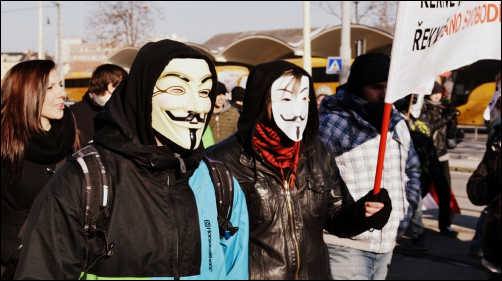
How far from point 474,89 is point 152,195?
25832 millimetres

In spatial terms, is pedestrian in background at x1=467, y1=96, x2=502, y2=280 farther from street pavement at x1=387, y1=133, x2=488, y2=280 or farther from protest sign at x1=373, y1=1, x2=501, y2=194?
street pavement at x1=387, y1=133, x2=488, y2=280

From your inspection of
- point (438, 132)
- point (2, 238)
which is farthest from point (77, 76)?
point (2, 238)

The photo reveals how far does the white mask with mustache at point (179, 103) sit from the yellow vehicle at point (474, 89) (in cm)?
2442

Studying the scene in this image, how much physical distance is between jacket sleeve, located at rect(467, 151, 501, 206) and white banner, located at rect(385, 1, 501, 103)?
0.71m

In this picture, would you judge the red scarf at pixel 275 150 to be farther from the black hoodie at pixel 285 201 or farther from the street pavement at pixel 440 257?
the street pavement at pixel 440 257

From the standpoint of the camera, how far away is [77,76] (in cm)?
3712

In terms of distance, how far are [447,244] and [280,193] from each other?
497 centimetres

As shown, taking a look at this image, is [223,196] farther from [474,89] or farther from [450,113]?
[474,89]

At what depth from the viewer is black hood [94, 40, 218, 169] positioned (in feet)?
6.95

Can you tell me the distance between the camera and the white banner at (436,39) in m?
2.83

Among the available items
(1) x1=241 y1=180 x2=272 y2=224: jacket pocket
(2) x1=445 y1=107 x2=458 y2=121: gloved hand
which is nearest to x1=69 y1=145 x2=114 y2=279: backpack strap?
(1) x1=241 y1=180 x2=272 y2=224: jacket pocket

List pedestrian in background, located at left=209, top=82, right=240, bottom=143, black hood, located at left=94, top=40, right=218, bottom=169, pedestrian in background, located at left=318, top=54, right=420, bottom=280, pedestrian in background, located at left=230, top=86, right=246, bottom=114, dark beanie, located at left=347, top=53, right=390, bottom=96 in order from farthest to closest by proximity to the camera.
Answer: pedestrian in background, located at left=209, top=82, right=240, bottom=143, pedestrian in background, located at left=230, top=86, right=246, bottom=114, dark beanie, located at left=347, top=53, right=390, bottom=96, pedestrian in background, located at left=318, top=54, right=420, bottom=280, black hood, located at left=94, top=40, right=218, bottom=169

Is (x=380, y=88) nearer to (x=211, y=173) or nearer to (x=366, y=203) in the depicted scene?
(x=366, y=203)

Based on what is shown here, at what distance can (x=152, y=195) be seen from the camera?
7.01ft
